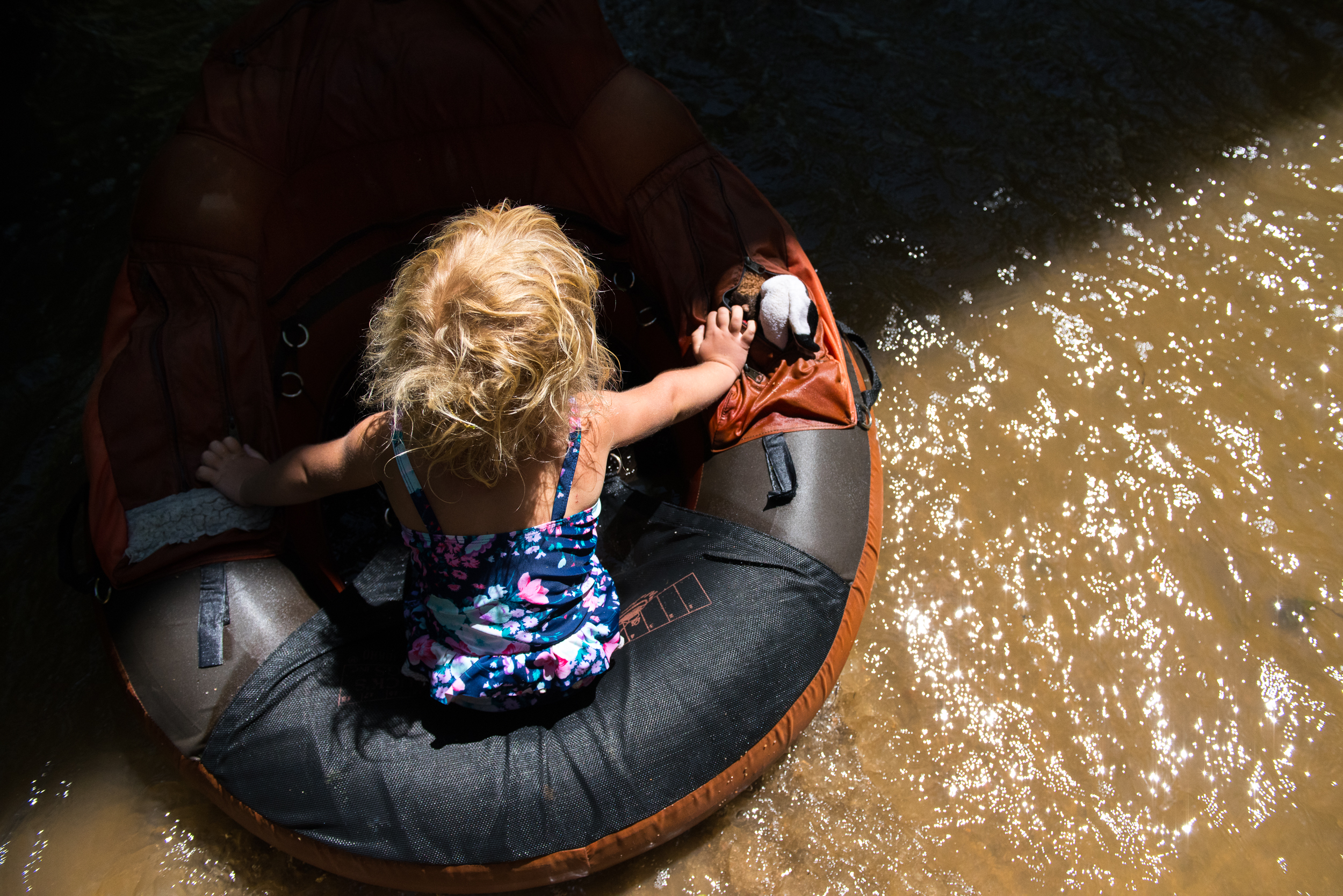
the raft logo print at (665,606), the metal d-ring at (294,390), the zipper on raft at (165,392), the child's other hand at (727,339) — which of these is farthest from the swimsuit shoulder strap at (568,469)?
the metal d-ring at (294,390)

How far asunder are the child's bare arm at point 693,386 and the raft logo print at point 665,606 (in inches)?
10.1

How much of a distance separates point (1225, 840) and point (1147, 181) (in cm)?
162

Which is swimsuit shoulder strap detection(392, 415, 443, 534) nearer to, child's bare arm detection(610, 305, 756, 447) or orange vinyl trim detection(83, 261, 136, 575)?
child's bare arm detection(610, 305, 756, 447)

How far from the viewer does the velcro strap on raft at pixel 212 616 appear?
1188 mm

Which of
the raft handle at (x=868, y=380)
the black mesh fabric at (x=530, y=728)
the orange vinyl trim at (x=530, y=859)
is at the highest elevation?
the raft handle at (x=868, y=380)

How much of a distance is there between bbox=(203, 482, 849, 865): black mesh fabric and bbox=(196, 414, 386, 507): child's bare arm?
218 mm

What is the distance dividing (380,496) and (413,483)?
2.09ft

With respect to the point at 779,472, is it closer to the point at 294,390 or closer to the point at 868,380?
the point at 868,380

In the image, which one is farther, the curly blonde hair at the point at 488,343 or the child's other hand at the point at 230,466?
the child's other hand at the point at 230,466

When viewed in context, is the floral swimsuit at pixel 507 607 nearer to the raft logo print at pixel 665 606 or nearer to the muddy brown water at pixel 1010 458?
the raft logo print at pixel 665 606

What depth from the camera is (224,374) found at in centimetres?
135

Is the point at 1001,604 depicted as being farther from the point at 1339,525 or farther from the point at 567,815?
the point at 567,815

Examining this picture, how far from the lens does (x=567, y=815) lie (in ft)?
3.67

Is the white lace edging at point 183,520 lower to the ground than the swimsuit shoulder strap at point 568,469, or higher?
lower
